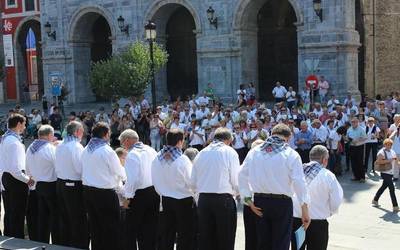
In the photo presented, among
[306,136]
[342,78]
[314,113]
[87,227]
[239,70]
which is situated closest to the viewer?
[87,227]

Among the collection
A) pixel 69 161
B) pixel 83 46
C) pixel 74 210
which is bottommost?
pixel 74 210

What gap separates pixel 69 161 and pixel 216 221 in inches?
94.2

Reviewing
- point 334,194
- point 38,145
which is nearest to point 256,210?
point 334,194

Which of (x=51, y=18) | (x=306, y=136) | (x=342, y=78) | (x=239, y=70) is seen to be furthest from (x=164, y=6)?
(x=306, y=136)

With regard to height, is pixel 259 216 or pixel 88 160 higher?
pixel 88 160

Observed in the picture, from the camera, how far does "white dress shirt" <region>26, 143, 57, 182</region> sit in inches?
344

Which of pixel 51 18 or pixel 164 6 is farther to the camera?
pixel 51 18

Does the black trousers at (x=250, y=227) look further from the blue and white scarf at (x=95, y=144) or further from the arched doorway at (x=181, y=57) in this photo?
the arched doorway at (x=181, y=57)

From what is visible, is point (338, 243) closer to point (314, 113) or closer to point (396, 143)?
point (396, 143)

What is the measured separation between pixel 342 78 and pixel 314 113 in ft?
20.8

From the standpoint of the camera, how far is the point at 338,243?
9.67 meters

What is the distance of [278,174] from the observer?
6758mm

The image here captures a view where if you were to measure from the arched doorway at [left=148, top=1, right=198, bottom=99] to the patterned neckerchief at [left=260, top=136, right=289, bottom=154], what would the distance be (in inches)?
900

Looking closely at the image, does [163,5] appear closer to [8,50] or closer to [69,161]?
[8,50]
